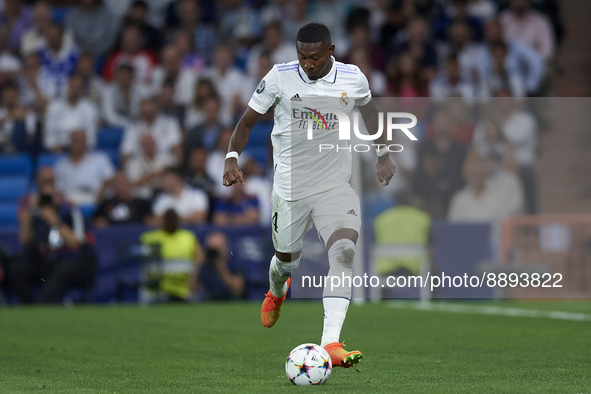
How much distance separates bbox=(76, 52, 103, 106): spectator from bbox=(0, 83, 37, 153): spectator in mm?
1022

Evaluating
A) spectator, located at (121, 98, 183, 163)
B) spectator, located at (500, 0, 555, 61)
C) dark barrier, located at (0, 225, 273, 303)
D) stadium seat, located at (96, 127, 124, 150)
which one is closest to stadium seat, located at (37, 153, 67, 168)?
stadium seat, located at (96, 127, 124, 150)

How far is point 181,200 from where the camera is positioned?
44.7 feet

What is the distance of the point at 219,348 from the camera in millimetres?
7805

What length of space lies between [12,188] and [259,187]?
156 inches

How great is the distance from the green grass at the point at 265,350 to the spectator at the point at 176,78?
4.79m

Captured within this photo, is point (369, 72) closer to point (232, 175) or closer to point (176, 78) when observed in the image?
point (176, 78)

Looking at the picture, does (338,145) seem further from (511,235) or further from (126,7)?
(126,7)

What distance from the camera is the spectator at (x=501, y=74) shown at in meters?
15.3

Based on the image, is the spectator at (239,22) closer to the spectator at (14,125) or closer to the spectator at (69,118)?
the spectator at (69,118)

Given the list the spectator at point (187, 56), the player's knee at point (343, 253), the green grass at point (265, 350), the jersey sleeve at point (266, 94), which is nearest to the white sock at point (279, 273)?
the green grass at point (265, 350)

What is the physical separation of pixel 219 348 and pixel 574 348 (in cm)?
287

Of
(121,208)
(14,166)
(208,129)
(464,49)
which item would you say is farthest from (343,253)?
(464,49)

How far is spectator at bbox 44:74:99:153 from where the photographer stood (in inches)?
595

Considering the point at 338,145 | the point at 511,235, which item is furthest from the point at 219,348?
the point at 511,235
